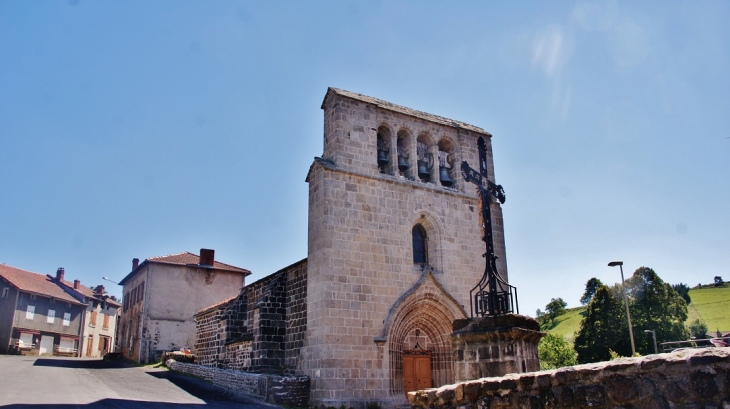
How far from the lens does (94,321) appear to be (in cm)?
4634

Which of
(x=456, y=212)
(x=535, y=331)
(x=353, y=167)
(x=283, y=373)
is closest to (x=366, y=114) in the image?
(x=353, y=167)

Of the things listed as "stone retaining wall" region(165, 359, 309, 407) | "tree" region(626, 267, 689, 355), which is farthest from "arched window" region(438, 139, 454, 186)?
"tree" region(626, 267, 689, 355)

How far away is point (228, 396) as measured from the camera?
1343cm

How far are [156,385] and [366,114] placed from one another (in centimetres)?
982

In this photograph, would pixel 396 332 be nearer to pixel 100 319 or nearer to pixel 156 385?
pixel 156 385

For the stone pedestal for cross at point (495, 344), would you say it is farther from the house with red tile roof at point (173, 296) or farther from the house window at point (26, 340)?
the house window at point (26, 340)

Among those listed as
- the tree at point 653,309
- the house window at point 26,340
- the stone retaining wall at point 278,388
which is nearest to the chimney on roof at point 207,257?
the stone retaining wall at point 278,388

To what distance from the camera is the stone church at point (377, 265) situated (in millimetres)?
12953

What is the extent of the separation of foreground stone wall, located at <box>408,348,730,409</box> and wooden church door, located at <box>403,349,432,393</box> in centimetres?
973

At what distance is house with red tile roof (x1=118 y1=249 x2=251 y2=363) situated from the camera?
88.1ft

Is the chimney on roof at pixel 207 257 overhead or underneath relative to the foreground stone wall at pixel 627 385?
overhead

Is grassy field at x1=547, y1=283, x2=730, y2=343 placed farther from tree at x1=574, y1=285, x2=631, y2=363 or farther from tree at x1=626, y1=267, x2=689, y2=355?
tree at x1=626, y1=267, x2=689, y2=355

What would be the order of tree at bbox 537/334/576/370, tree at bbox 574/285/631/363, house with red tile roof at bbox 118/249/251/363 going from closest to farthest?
house with red tile roof at bbox 118/249/251/363 < tree at bbox 537/334/576/370 < tree at bbox 574/285/631/363

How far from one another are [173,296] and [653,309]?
32.9 metres
